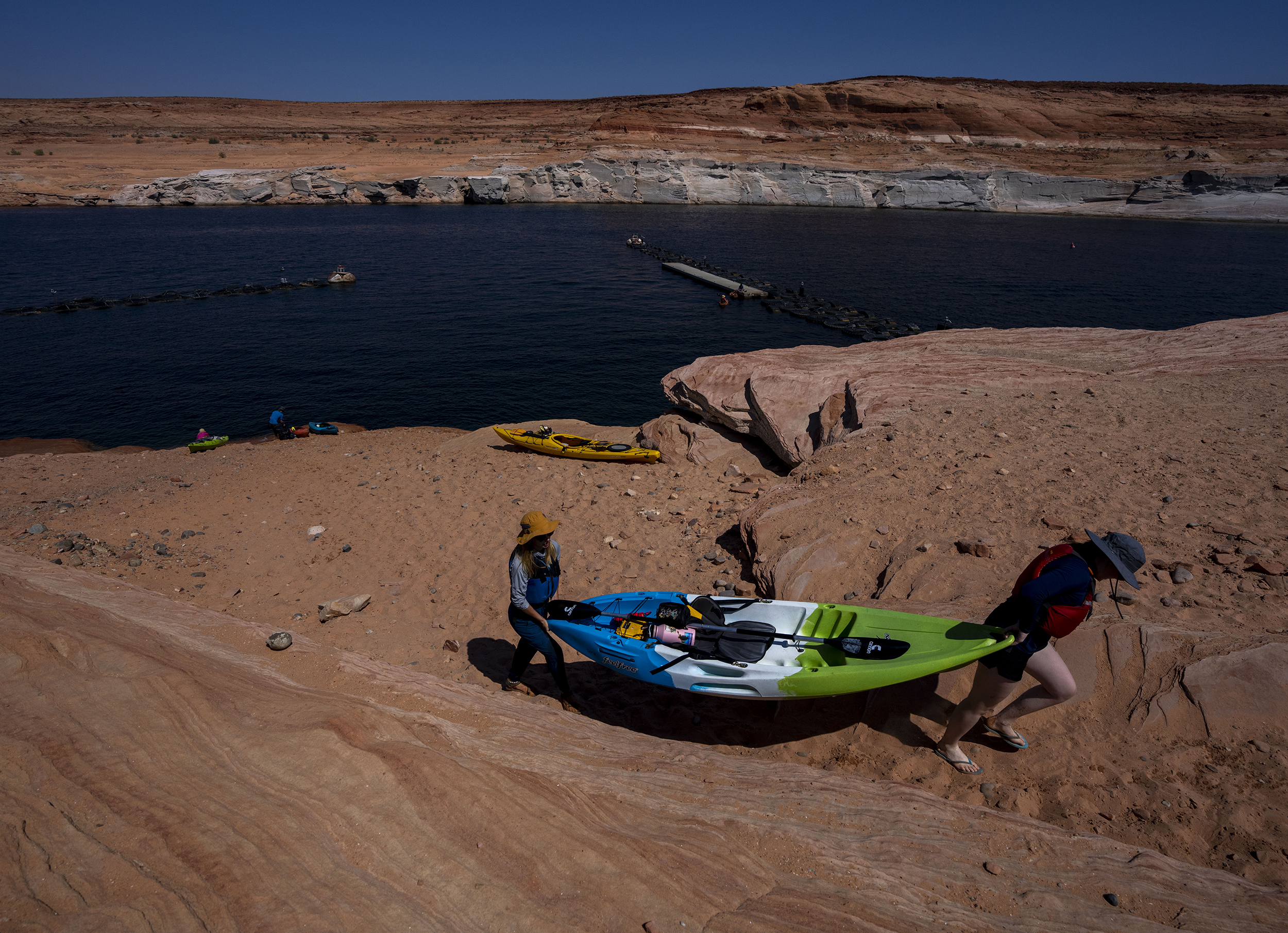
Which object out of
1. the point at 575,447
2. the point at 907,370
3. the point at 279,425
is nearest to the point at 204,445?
the point at 279,425

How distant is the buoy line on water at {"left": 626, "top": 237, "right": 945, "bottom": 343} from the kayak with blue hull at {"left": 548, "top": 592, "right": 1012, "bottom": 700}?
22501 millimetres

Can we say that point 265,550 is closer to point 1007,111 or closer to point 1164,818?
point 1164,818

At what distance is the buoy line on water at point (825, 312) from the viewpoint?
3009 centimetres

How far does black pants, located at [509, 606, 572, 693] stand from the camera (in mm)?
6668

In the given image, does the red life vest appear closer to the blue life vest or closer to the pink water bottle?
the pink water bottle

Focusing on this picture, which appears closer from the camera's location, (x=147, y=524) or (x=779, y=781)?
(x=779, y=781)

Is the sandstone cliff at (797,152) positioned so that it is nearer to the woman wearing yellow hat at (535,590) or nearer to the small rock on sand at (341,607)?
the small rock on sand at (341,607)

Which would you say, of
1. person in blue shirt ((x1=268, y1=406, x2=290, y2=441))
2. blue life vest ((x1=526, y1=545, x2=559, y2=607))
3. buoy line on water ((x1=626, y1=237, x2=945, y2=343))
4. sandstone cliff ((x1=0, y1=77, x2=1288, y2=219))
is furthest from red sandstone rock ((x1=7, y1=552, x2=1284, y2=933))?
sandstone cliff ((x1=0, y1=77, x2=1288, y2=219))

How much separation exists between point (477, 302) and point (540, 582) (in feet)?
104

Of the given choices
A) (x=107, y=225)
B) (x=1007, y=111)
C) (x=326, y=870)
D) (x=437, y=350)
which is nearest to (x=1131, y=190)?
(x=1007, y=111)

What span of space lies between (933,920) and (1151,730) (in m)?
2.59

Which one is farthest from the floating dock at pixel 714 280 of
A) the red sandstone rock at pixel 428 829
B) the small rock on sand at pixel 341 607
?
the red sandstone rock at pixel 428 829

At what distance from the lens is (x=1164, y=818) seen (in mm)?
4234

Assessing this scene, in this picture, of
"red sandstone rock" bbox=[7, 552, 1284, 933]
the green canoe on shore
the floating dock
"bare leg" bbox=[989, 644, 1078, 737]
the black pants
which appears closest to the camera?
"red sandstone rock" bbox=[7, 552, 1284, 933]
